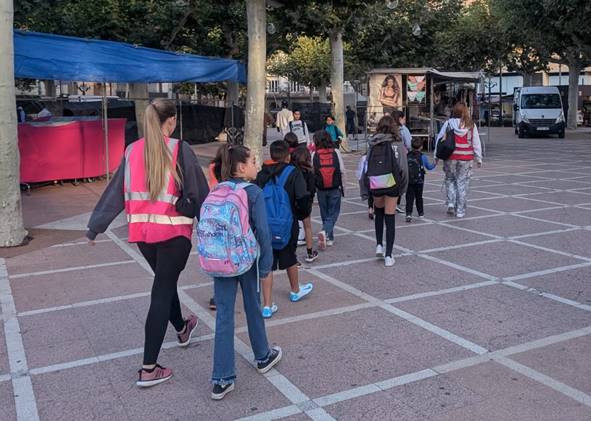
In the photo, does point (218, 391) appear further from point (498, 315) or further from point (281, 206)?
point (498, 315)

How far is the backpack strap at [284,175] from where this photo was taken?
5.37 meters

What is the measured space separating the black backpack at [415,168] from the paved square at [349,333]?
798 millimetres

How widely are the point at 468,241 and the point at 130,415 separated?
17.8ft

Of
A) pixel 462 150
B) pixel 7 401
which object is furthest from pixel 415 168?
pixel 7 401

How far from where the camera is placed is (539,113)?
28594 mm

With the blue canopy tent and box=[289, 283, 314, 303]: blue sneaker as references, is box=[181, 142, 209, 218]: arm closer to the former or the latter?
box=[289, 283, 314, 303]: blue sneaker

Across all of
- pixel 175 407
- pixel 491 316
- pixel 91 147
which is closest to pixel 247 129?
pixel 91 147

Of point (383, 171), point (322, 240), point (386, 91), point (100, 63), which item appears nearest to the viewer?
point (383, 171)

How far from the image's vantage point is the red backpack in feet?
24.8

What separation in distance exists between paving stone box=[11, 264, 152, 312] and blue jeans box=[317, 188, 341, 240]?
2200 millimetres

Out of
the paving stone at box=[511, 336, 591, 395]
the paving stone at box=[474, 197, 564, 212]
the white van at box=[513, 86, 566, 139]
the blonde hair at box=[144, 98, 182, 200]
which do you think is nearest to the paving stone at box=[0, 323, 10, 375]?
the blonde hair at box=[144, 98, 182, 200]

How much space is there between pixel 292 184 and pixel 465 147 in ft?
15.7

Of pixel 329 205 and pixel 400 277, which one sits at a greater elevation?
pixel 329 205

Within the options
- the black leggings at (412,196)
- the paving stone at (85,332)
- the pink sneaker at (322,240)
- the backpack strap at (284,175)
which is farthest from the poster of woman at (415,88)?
the paving stone at (85,332)
